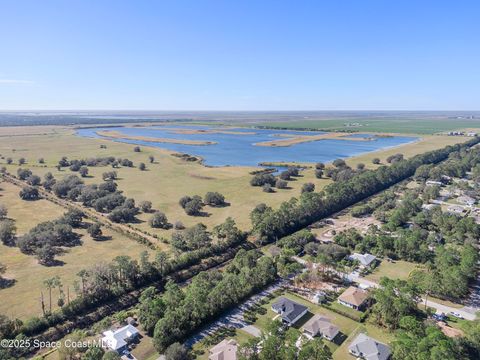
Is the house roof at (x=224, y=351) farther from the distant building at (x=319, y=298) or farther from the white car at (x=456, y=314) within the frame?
the white car at (x=456, y=314)

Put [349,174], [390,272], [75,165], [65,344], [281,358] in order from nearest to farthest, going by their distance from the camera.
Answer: [281,358]
[65,344]
[390,272]
[349,174]
[75,165]

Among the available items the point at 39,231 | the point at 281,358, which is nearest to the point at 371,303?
the point at 281,358

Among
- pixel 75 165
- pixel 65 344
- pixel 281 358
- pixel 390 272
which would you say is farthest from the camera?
pixel 75 165

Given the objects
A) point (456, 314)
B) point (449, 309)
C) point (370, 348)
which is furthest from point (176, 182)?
point (456, 314)

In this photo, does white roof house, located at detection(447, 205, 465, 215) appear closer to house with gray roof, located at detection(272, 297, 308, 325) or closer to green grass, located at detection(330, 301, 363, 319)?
green grass, located at detection(330, 301, 363, 319)

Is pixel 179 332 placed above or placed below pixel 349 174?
below

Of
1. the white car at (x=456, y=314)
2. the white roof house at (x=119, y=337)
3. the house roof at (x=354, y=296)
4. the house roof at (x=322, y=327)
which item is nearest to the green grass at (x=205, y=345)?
the house roof at (x=322, y=327)

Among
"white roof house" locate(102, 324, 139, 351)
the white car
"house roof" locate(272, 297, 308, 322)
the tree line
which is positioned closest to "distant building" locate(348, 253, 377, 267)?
the white car

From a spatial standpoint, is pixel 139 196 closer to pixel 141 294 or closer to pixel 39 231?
pixel 39 231
